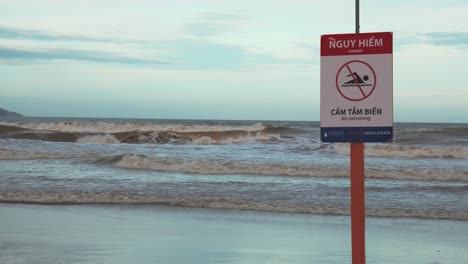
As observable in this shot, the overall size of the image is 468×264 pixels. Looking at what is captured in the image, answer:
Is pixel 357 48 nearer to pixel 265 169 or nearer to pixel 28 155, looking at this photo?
pixel 265 169

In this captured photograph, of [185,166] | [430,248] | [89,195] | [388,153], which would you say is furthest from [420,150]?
[430,248]

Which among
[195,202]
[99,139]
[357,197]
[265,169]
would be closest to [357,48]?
[357,197]

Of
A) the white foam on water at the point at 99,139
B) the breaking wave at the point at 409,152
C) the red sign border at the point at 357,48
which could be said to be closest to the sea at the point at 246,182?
the breaking wave at the point at 409,152

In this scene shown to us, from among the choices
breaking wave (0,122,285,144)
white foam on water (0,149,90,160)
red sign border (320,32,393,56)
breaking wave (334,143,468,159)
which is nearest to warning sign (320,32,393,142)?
red sign border (320,32,393,56)

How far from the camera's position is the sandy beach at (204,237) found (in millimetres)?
6711

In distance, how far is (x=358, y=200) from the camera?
11.5 ft

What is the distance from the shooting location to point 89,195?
37.9ft

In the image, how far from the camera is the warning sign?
11.2 feet

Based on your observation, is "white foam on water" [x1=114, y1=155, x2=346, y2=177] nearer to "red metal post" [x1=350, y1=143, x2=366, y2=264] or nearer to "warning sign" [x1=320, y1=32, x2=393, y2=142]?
"red metal post" [x1=350, y1=143, x2=366, y2=264]

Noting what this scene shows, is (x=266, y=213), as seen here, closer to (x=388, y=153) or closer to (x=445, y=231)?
(x=445, y=231)

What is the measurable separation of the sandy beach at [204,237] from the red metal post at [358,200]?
297 cm

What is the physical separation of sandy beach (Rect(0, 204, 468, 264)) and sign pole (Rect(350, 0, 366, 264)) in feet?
9.76

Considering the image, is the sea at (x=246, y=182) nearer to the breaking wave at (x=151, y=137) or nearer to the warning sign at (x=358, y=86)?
the warning sign at (x=358, y=86)

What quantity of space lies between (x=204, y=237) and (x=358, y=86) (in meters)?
4.69
